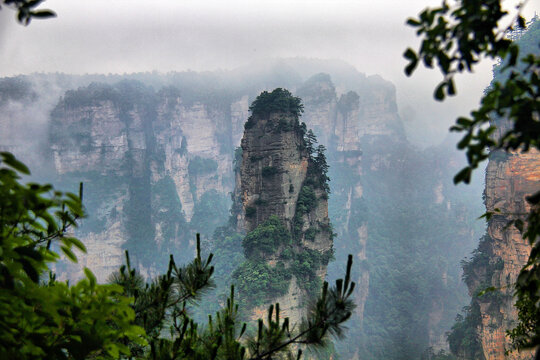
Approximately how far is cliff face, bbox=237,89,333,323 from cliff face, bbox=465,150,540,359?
653cm

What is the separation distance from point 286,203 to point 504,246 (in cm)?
845

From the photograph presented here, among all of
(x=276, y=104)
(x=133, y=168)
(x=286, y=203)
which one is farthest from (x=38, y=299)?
(x=133, y=168)

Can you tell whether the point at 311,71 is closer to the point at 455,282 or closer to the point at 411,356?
the point at 455,282

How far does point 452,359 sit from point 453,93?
2044 cm

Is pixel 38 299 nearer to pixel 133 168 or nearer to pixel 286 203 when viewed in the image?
pixel 286 203

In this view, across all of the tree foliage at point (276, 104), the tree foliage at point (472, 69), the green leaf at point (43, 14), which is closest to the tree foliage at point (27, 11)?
the green leaf at point (43, 14)

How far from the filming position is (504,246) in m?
14.2

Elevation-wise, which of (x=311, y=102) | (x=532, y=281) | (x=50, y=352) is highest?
(x=311, y=102)

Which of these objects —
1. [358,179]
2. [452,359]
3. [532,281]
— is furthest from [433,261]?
[532,281]

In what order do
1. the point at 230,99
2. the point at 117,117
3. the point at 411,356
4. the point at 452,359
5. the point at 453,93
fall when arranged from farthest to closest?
the point at 230,99
the point at 117,117
the point at 411,356
the point at 452,359
the point at 453,93

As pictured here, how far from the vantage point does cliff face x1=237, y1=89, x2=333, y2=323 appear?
15742 mm

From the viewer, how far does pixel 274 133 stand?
53.7ft

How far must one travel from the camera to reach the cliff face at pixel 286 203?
1574 centimetres

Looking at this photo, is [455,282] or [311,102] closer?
[455,282]
